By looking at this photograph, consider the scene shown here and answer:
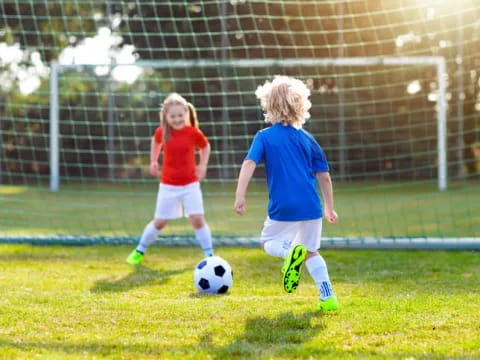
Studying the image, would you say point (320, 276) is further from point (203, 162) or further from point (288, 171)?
point (203, 162)

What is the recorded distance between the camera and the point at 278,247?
416 centimetres

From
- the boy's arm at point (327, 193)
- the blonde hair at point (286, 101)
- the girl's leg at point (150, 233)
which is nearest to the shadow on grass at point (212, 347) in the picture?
the boy's arm at point (327, 193)

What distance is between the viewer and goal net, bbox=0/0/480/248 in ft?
33.9

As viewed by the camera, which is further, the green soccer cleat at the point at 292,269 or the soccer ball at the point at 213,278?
the soccer ball at the point at 213,278

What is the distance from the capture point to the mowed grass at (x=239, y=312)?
3.25 metres

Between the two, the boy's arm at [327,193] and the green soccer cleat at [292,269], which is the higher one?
the boy's arm at [327,193]

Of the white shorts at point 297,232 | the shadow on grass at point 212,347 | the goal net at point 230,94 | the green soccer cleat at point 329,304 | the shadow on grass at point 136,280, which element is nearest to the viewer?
the shadow on grass at point 212,347

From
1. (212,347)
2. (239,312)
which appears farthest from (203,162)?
(212,347)

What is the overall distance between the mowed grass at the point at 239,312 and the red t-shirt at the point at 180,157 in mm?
640

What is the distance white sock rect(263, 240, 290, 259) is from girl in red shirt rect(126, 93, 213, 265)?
5.74 feet

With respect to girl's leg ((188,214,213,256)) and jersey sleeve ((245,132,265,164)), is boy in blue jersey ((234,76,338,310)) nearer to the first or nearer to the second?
jersey sleeve ((245,132,265,164))

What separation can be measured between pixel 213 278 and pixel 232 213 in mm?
6438

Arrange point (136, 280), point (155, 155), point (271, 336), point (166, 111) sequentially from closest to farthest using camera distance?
point (271, 336) → point (136, 280) → point (166, 111) → point (155, 155)

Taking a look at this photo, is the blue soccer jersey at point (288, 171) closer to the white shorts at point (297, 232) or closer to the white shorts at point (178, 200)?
the white shorts at point (297, 232)
